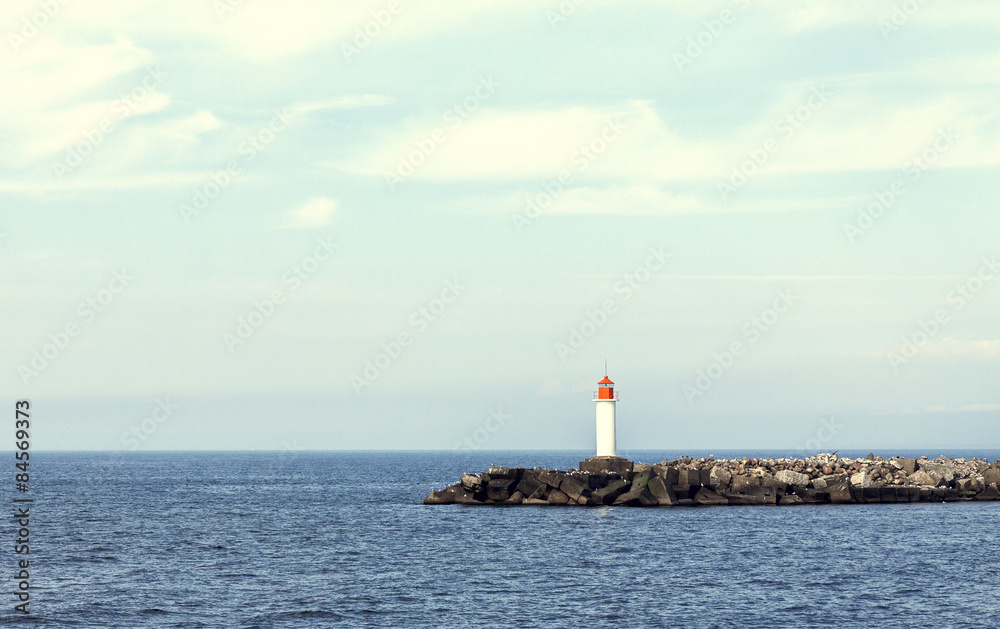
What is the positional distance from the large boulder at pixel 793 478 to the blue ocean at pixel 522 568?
241 cm

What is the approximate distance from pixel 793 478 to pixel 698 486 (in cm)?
583

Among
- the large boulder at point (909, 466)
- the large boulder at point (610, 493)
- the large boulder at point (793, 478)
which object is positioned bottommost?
the large boulder at point (610, 493)

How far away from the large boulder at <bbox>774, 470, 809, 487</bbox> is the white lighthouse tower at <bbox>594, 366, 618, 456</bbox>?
9.73 m

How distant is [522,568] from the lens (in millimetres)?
36156

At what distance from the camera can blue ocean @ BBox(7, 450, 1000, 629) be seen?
28.6m

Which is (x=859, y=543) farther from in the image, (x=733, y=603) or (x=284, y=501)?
(x=284, y=501)

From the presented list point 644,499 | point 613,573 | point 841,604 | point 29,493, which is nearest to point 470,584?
point 613,573

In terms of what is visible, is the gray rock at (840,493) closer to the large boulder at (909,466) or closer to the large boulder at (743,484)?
the large boulder at (743,484)

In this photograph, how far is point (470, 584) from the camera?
33.3m

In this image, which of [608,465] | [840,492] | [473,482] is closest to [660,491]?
[608,465]

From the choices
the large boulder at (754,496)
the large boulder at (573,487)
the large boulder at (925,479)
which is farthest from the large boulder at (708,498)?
the large boulder at (925,479)

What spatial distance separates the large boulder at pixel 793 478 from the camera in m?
57.7

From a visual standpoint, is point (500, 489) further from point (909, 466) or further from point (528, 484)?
Answer: point (909, 466)

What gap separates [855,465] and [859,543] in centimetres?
2525
